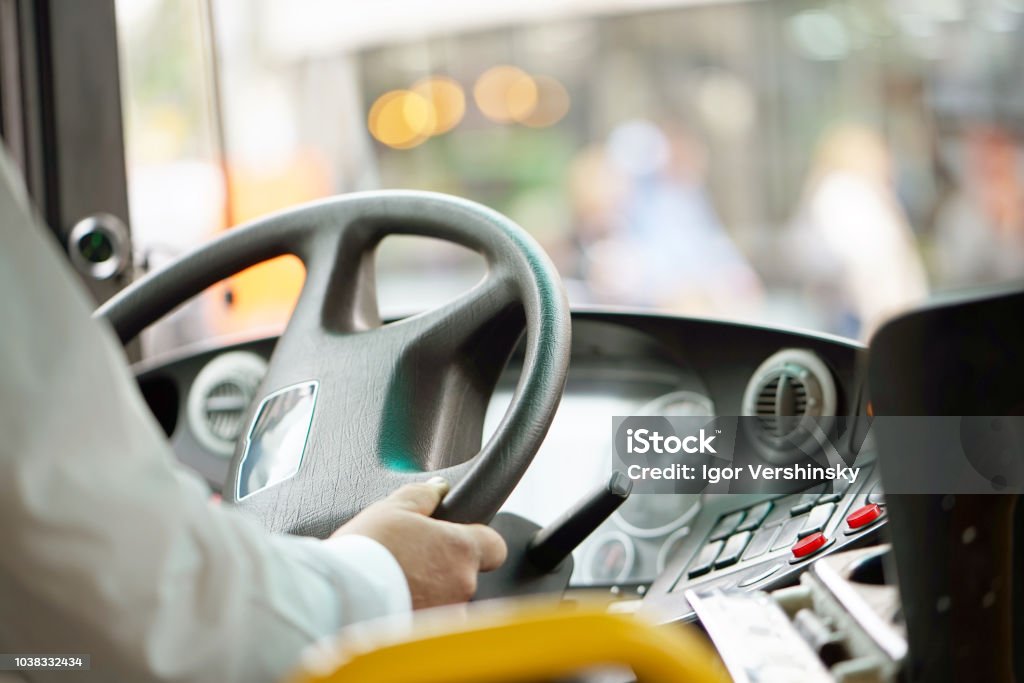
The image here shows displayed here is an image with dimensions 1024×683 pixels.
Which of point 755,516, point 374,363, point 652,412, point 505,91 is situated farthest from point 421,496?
point 505,91

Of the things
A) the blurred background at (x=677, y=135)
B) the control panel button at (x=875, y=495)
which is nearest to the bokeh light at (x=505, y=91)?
the blurred background at (x=677, y=135)

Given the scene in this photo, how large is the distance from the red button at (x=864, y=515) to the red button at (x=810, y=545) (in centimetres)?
3

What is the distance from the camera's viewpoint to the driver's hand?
67cm

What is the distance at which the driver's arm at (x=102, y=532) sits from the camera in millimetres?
512

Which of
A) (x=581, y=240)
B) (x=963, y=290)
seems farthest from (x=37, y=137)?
(x=581, y=240)

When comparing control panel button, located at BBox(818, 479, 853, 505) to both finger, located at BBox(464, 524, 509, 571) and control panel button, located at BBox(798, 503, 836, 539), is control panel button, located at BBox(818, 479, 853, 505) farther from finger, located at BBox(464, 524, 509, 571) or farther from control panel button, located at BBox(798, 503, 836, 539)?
finger, located at BBox(464, 524, 509, 571)

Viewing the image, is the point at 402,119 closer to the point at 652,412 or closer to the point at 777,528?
the point at 652,412

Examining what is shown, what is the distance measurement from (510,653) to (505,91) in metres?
5.65

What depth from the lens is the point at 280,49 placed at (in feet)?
20.0

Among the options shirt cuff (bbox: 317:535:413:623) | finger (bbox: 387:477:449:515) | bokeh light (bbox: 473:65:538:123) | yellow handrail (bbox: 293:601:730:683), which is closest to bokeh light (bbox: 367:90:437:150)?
bokeh light (bbox: 473:65:538:123)

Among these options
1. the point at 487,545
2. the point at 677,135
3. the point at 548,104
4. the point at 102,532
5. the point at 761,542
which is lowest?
the point at 677,135

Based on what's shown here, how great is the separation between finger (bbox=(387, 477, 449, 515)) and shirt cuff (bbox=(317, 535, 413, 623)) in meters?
0.06

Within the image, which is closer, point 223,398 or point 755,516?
point 755,516

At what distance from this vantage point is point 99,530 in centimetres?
52
